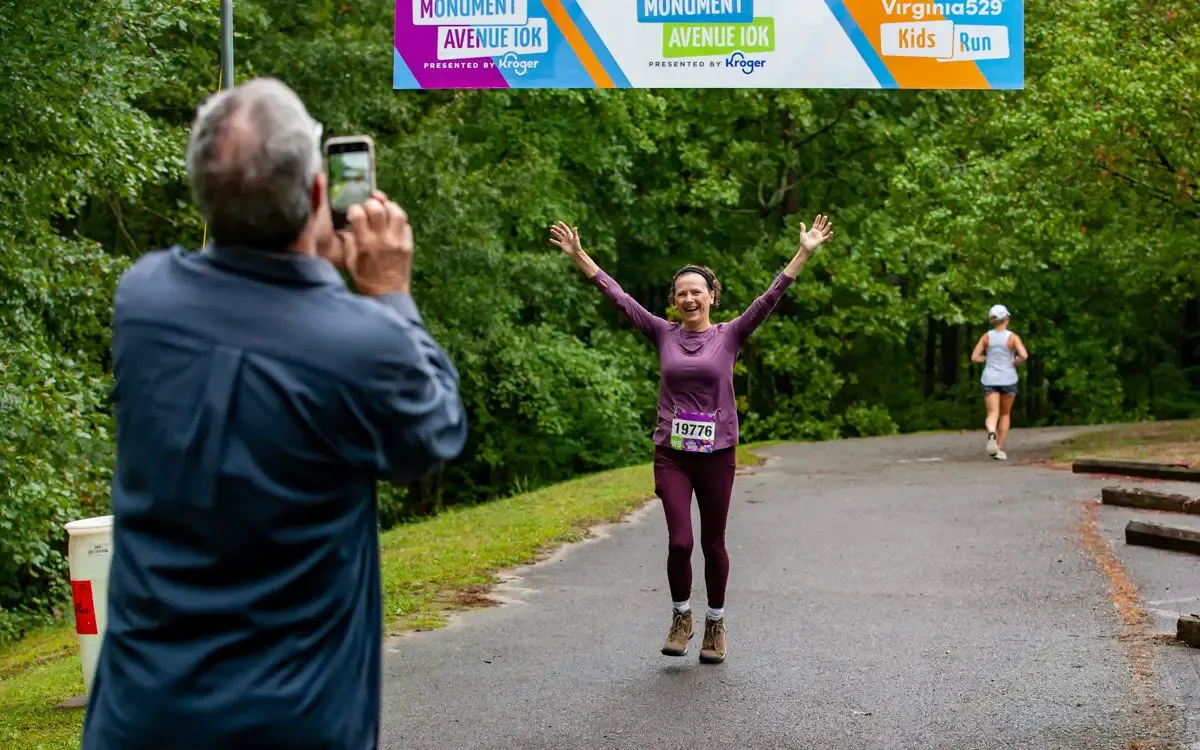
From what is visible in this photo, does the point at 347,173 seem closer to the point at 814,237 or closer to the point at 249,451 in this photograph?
the point at 249,451

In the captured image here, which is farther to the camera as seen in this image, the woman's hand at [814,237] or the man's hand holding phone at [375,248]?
the woman's hand at [814,237]

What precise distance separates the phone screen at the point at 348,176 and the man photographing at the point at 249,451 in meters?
0.20

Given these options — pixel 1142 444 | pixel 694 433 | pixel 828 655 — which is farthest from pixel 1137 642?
pixel 1142 444

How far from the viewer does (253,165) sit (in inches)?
104

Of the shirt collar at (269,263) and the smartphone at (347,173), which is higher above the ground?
Result: the smartphone at (347,173)

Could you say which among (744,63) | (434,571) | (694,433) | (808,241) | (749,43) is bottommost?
(434,571)

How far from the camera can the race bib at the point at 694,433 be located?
8.05 meters

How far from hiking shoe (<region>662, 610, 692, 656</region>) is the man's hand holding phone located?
5.68 metres

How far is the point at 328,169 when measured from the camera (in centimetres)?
302

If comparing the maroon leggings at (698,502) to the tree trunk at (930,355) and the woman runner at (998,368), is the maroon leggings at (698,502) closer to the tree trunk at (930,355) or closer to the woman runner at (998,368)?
the woman runner at (998,368)

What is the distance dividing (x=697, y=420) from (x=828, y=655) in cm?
149

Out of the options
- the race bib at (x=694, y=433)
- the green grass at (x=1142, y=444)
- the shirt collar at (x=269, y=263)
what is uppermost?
the shirt collar at (x=269, y=263)

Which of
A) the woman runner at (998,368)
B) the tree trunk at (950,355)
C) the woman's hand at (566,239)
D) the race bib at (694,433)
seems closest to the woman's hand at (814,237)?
the race bib at (694,433)

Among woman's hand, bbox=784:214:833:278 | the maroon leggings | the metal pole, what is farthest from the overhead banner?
the maroon leggings
